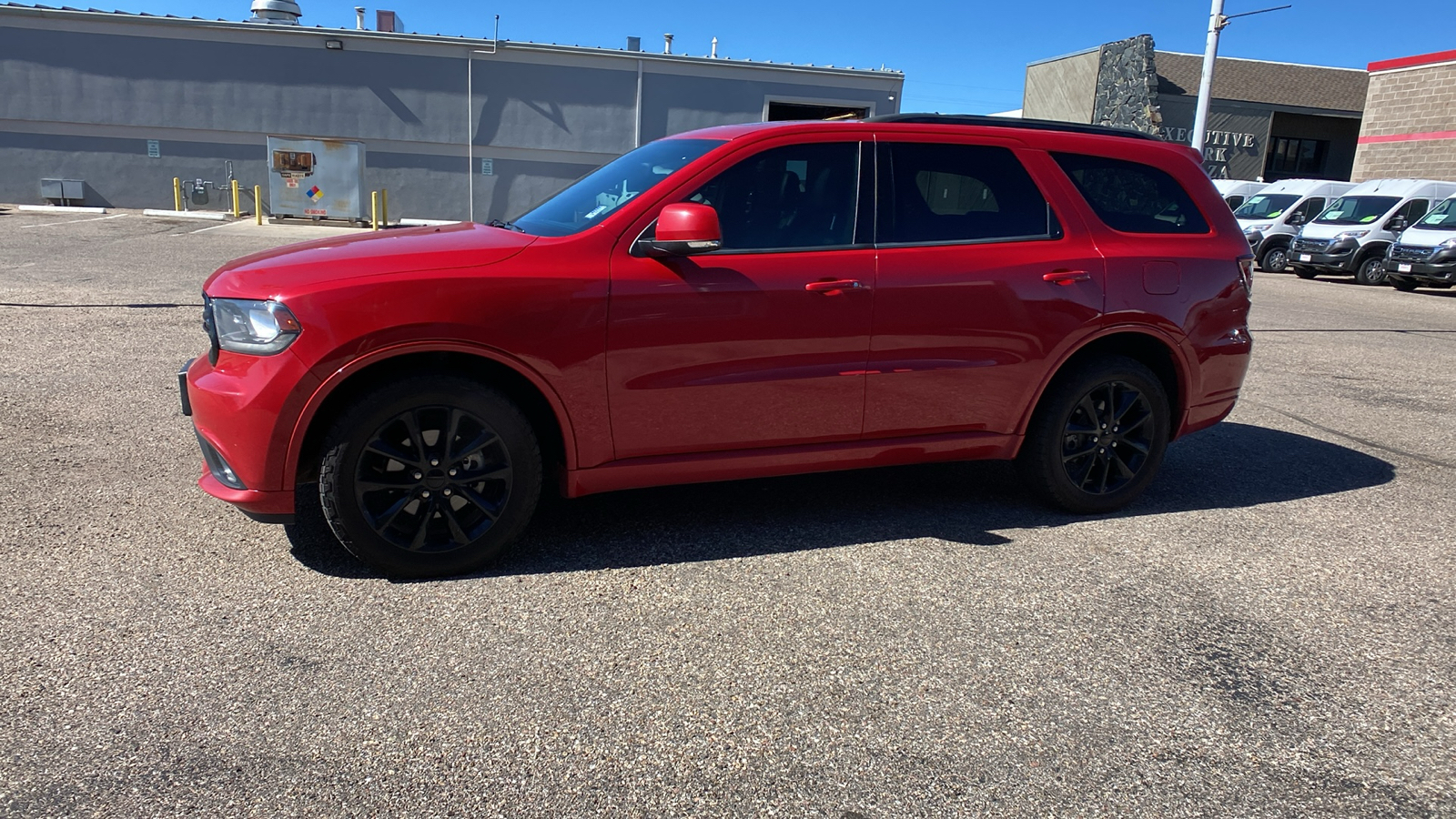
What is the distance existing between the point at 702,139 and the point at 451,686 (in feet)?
8.15

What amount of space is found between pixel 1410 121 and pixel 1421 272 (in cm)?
1805

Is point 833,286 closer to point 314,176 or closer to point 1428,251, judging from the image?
point 1428,251

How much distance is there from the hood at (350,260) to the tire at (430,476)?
1.39 feet

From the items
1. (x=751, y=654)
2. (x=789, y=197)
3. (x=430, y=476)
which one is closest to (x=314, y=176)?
(x=789, y=197)

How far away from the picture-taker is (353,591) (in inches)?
142

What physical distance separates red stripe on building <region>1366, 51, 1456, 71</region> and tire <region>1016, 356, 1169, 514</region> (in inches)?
1372

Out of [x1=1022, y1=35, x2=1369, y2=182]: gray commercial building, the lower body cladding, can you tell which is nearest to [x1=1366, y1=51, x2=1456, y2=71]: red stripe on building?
[x1=1022, y1=35, x2=1369, y2=182]: gray commercial building

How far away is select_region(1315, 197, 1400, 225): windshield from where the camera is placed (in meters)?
20.9

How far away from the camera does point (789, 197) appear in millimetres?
4105

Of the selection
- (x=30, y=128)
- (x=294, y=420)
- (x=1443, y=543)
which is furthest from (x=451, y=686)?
(x=30, y=128)

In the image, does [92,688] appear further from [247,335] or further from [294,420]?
[247,335]

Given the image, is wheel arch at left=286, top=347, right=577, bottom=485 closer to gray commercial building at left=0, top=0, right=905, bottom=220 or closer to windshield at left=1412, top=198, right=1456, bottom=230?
windshield at left=1412, top=198, right=1456, bottom=230

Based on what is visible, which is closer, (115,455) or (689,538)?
(689,538)

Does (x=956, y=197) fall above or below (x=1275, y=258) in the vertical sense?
above
